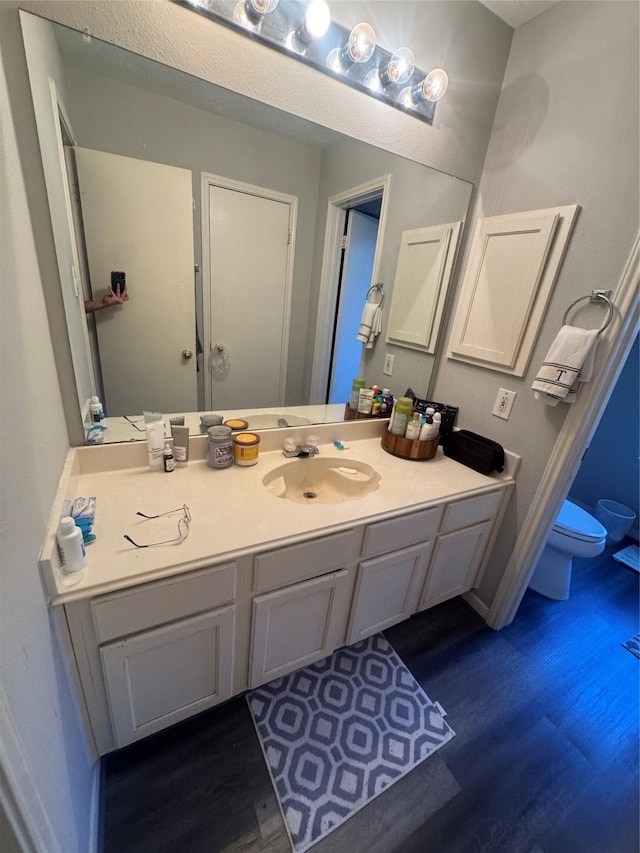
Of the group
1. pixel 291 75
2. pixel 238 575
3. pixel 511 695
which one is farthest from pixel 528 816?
pixel 291 75

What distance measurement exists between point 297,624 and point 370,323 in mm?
1249

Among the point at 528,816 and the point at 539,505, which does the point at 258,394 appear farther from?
the point at 528,816

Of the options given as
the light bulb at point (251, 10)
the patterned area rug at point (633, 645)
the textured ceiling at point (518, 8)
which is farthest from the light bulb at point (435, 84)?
the patterned area rug at point (633, 645)

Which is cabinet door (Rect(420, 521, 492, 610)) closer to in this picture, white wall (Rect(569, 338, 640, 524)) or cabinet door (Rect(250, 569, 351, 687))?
cabinet door (Rect(250, 569, 351, 687))

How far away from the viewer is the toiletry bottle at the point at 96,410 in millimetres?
1105

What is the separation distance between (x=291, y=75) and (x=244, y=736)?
2106 millimetres

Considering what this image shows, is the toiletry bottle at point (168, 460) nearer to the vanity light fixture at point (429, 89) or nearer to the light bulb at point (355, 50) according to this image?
the light bulb at point (355, 50)

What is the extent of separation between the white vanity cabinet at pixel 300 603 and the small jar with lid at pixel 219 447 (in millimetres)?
427

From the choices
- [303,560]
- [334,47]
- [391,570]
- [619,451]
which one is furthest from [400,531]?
[619,451]

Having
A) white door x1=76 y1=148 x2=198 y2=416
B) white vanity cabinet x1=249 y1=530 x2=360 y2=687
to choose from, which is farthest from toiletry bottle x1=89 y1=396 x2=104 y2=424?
white vanity cabinet x1=249 y1=530 x2=360 y2=687

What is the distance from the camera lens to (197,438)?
4.15 feet

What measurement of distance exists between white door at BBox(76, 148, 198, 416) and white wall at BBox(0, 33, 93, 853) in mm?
239

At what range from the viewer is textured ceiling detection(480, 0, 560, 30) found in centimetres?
120

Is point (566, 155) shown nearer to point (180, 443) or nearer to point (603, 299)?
point (603, 299)
